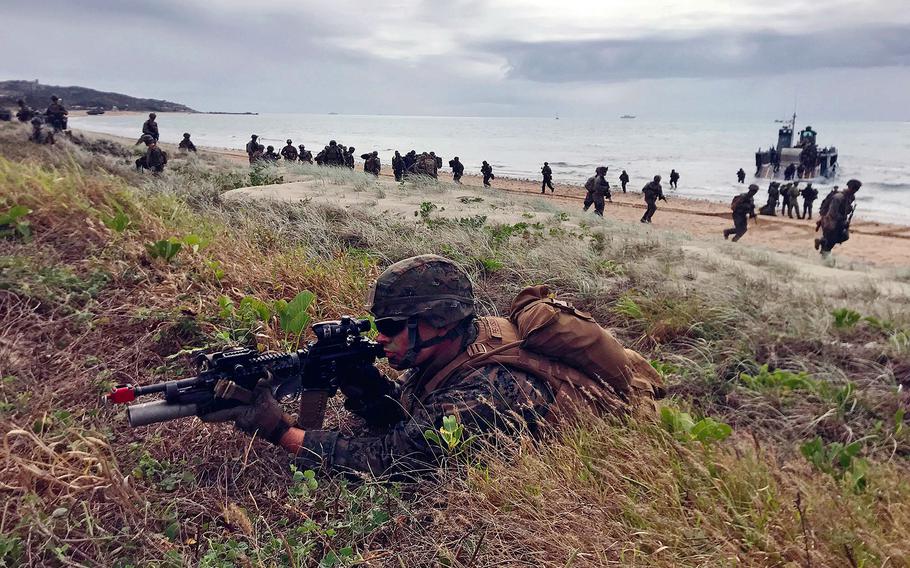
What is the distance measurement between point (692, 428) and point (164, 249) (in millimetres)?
3877

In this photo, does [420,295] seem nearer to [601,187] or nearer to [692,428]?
[692,428]

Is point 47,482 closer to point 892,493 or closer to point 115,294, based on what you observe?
point 115,294

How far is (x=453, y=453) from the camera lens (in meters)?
2.62

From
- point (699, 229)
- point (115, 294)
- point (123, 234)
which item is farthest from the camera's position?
point (699, 229)

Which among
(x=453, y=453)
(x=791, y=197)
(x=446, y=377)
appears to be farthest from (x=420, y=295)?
(x=791, y=197)

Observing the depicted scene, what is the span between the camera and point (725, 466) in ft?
7.00

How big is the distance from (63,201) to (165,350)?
2527 mm

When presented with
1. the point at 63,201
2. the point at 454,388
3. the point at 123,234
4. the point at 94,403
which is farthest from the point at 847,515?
the point at 63,201

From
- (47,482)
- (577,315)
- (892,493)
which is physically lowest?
(47,482)

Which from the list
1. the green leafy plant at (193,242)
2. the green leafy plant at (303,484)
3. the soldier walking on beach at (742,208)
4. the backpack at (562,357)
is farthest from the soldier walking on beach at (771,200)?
the green leafy plant at (303,484)

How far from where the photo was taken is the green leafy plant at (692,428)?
2342 millimetres

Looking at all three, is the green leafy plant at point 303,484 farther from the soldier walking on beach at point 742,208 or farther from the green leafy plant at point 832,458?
the soldier walking on beach at point 742,208

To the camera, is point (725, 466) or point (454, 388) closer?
point (725, 466)

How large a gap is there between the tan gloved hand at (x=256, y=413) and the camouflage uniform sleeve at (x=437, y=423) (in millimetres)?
146
